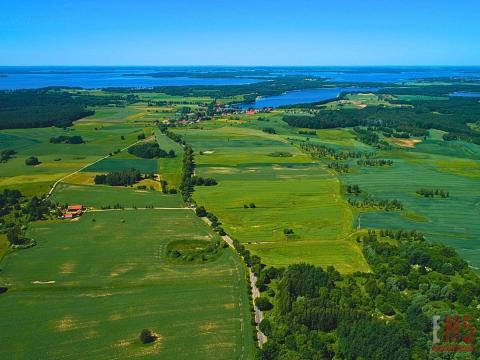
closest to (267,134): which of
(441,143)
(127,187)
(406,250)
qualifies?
(441,143)

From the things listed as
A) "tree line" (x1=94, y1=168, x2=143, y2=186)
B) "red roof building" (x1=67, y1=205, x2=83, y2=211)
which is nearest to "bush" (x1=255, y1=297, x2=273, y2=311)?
"red roof building" (x1=67, y1=205, x2=83, y2=211)

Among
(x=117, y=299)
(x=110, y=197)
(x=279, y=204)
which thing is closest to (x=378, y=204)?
(x=279, y=204)

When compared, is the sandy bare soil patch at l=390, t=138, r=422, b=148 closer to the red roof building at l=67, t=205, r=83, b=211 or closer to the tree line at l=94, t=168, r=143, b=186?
the tree line at l=94, t=168, r=143, b=186

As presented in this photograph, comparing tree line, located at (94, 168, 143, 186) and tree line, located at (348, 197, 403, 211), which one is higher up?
tree line, located at (94, 168, 143, 186)

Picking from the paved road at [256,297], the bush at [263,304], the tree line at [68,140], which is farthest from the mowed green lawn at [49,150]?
the bush at [263,304]

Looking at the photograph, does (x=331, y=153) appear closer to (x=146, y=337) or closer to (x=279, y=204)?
(x=279, y=204)

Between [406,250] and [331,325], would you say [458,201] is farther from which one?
[331,325]
